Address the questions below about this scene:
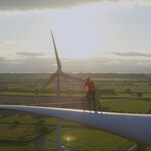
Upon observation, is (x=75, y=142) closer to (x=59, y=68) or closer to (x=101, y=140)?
(x=101, y=140)

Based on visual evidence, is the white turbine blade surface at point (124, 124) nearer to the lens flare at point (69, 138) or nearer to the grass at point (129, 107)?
the lens flare at point (69, 138)

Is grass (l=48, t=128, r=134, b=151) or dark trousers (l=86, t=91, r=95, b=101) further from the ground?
dark trousers (l=86, t=91, r=95, b=101)

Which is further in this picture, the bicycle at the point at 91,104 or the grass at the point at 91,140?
the grass at the point at 91,140

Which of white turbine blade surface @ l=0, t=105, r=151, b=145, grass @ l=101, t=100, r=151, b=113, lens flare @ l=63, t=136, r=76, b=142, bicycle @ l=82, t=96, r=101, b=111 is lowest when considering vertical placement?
lens flare @ l=63, t=136, r=76, b=142

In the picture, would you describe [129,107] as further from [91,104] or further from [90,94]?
[90,94]

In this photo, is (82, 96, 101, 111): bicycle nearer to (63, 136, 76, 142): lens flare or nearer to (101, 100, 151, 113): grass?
(63, 136, 76, 142): lens flare

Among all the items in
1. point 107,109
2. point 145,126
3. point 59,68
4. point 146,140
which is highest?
point 59,68

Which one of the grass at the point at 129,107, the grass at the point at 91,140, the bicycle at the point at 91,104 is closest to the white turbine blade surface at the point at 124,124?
the bicycle at the point at 91,104

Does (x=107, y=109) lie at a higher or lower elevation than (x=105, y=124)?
lower

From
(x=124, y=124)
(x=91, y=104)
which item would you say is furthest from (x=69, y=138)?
(x=124, y=124)

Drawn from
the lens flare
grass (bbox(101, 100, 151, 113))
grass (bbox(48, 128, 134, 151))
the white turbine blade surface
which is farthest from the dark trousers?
grass (bbox(101, 100, 151, 113))

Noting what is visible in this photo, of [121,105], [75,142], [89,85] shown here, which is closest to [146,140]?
[89,85]
